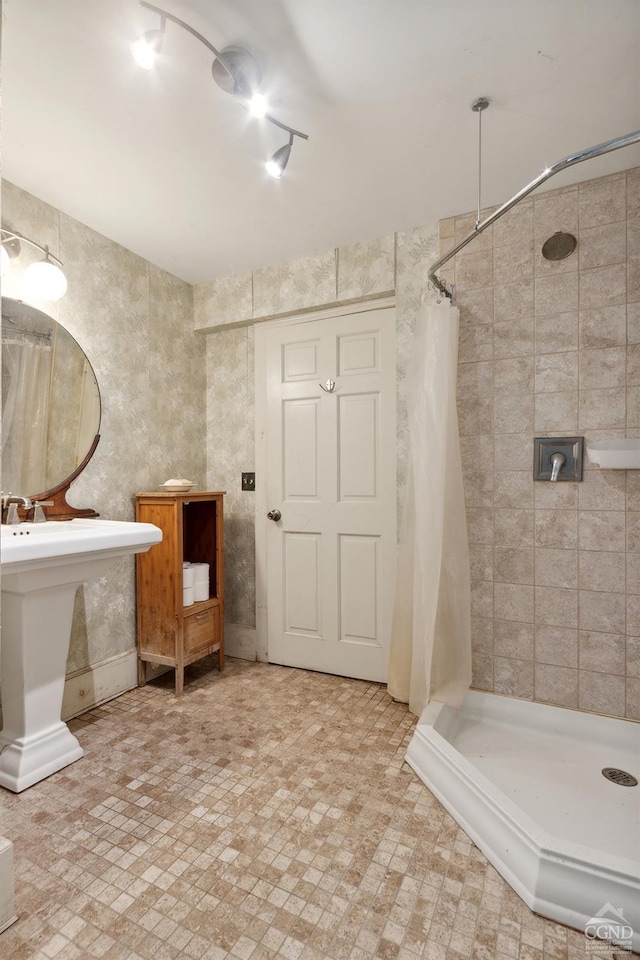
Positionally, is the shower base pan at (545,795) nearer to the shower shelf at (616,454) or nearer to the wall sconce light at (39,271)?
the shower shelf at (616,454)

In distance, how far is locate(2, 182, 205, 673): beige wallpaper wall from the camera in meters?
2.06

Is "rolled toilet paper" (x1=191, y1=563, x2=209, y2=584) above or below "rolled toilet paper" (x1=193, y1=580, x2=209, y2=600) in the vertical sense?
above

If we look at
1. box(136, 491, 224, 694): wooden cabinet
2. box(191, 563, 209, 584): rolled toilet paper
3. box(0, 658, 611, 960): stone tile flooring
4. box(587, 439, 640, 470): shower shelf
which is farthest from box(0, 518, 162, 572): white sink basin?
box(587, 439, 640, 470): shower shelf

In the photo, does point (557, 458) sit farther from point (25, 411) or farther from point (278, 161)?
point (25, 411)

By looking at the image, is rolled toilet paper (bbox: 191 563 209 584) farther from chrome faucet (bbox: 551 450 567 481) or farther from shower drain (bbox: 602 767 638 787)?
shower drain (bbox: 602 767 638 787)

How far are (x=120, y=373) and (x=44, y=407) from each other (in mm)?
451

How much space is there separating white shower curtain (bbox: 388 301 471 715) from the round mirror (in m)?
1.49

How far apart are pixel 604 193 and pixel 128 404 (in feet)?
7.62

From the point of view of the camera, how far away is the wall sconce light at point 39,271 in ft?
5.92

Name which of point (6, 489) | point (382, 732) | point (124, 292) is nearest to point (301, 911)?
point (382, 732)

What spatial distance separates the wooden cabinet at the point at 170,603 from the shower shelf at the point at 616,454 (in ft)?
5.85

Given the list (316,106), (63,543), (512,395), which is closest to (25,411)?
(63,543)

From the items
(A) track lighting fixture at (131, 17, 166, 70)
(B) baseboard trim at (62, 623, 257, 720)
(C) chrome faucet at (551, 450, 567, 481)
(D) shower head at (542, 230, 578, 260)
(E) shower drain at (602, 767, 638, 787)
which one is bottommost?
(E) shower drain at (602, 767, 638, 787)

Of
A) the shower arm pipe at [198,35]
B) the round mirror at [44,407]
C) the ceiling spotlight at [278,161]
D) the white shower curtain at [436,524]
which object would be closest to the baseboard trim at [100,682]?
the round mirror at [44,407]
